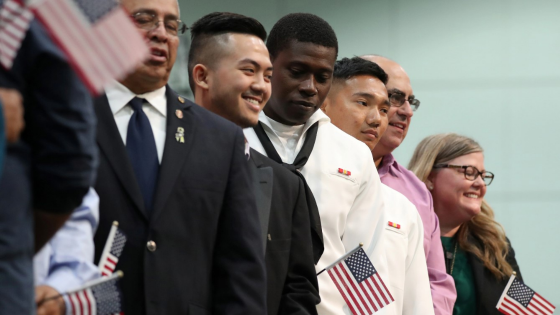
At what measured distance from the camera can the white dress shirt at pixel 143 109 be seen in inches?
87.4

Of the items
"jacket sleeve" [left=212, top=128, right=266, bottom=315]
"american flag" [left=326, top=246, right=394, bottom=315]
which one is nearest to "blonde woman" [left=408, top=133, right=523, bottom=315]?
"american flag" [left=326, top=246, right=394, bottom=315]

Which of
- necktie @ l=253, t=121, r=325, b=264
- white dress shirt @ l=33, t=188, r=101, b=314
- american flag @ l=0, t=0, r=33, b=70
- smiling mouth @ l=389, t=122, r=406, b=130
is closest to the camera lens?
american flag @ l=0, t=0, r=33, b=70

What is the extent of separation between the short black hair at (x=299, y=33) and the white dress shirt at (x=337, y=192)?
31 cm

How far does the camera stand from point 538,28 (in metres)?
7.58

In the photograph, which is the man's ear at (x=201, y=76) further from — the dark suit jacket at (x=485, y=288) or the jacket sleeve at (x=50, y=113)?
the dark suit jacket at (x=485, y=288)

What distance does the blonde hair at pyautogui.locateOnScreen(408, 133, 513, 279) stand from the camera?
188 inches

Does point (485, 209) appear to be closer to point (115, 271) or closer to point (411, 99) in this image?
point (411, 99)

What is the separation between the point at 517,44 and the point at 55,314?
659 cm

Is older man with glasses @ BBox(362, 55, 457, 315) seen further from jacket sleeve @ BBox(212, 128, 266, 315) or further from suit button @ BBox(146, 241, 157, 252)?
suit button @ BBox(146, 241, 157, 252)

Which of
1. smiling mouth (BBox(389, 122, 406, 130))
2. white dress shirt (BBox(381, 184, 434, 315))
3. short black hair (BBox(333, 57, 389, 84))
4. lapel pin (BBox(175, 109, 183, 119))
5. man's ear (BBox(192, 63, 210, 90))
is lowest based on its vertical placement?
white dress shirt (BBox(381, 184, 434, 315))

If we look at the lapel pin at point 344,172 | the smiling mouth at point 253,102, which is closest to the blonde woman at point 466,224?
the lapel pin at point 344,172

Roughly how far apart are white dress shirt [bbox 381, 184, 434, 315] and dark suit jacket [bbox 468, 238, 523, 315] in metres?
0.74

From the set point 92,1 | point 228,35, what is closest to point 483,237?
point 228,35

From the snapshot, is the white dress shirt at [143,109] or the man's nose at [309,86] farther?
the man's nose at [309,86]
